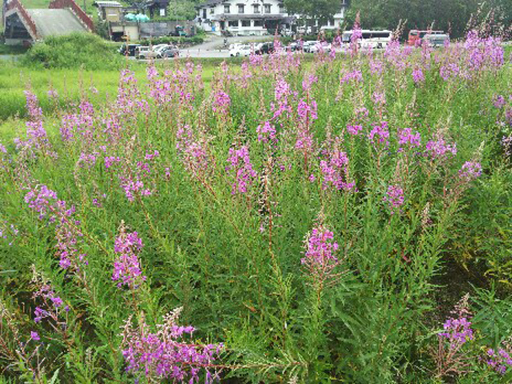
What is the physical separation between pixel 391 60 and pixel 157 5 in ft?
315

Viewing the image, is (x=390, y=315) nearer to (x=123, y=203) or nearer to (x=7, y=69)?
(x=123, y=203)

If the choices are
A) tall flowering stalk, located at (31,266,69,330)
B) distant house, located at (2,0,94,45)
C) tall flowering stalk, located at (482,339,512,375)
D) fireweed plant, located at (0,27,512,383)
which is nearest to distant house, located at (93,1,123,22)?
distant house, located at (2,0,94,45)

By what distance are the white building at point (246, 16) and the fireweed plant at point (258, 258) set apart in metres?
81.7

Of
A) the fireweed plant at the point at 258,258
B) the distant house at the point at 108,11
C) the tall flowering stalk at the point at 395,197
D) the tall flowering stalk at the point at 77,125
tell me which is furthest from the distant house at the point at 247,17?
the tall flowering stalk at the point at 395,197

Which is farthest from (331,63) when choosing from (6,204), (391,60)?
(6,204)

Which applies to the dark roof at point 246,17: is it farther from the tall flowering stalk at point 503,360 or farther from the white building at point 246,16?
the tall flowering stalk at point 503,360

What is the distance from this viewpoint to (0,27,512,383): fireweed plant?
7.76 ft

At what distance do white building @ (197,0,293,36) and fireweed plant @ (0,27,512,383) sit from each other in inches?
3216

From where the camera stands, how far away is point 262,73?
28.6ft

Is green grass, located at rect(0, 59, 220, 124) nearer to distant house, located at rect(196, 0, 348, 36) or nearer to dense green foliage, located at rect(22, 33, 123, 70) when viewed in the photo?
dense green foliage, located at rect(22, 33, 123, 70)

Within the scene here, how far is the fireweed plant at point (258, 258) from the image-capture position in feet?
7.76

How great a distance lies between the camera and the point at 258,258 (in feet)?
10.0

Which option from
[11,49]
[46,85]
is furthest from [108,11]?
[46,85]

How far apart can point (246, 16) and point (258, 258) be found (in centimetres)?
8631
